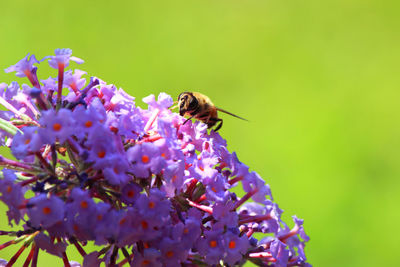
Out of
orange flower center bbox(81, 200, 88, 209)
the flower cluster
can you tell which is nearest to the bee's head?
the flower cluster

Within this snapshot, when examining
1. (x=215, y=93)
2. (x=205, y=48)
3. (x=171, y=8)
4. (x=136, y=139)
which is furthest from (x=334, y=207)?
(x=136, y=139)

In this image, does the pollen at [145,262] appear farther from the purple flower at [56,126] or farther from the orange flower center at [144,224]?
the purple flower at [56,126]

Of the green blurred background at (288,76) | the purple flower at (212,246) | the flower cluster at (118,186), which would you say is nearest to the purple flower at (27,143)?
the flower cluster at (118,186)

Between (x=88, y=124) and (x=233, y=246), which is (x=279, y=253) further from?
(x=88, y=124)

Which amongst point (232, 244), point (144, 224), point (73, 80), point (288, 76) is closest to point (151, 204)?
point (144, 224)

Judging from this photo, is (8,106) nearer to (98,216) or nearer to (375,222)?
(98,216)

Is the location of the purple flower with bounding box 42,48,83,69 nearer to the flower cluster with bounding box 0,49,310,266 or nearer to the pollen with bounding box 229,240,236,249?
the flower cluster with bounding box 0,49,310,266

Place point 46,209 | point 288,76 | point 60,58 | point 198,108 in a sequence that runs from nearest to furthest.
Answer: point 46,209, point 60,58, point 198,108, point 288,76

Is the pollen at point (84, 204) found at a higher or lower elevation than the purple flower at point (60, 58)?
lower
